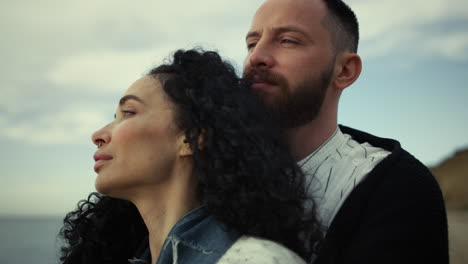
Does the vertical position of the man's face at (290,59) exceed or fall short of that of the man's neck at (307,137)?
it exceeds it

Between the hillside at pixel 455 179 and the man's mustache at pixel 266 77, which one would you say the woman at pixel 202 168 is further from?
the hillside at pixel 455 179

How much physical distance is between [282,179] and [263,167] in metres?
0.11

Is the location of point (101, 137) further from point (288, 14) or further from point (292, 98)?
point (288, 14)

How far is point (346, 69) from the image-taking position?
3752 millimetres

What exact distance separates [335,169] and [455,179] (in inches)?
1129

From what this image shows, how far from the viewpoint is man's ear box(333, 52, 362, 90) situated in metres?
3.70

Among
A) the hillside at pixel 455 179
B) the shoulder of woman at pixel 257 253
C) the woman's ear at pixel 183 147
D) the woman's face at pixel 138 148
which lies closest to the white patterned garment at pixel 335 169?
the shoulder of woman at pixel 257 253

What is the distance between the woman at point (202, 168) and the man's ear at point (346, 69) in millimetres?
849

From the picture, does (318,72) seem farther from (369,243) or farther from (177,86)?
(369,243)

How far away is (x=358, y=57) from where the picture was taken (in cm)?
381

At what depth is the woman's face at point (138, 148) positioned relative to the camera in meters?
2.82

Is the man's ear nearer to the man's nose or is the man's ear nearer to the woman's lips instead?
the man's nose

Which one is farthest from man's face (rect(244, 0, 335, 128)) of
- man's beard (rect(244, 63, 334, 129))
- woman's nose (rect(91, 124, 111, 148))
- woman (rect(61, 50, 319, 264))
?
woman's nose (rect(91, 124, 111, 148))

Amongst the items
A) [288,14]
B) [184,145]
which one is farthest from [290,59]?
[184,145]
